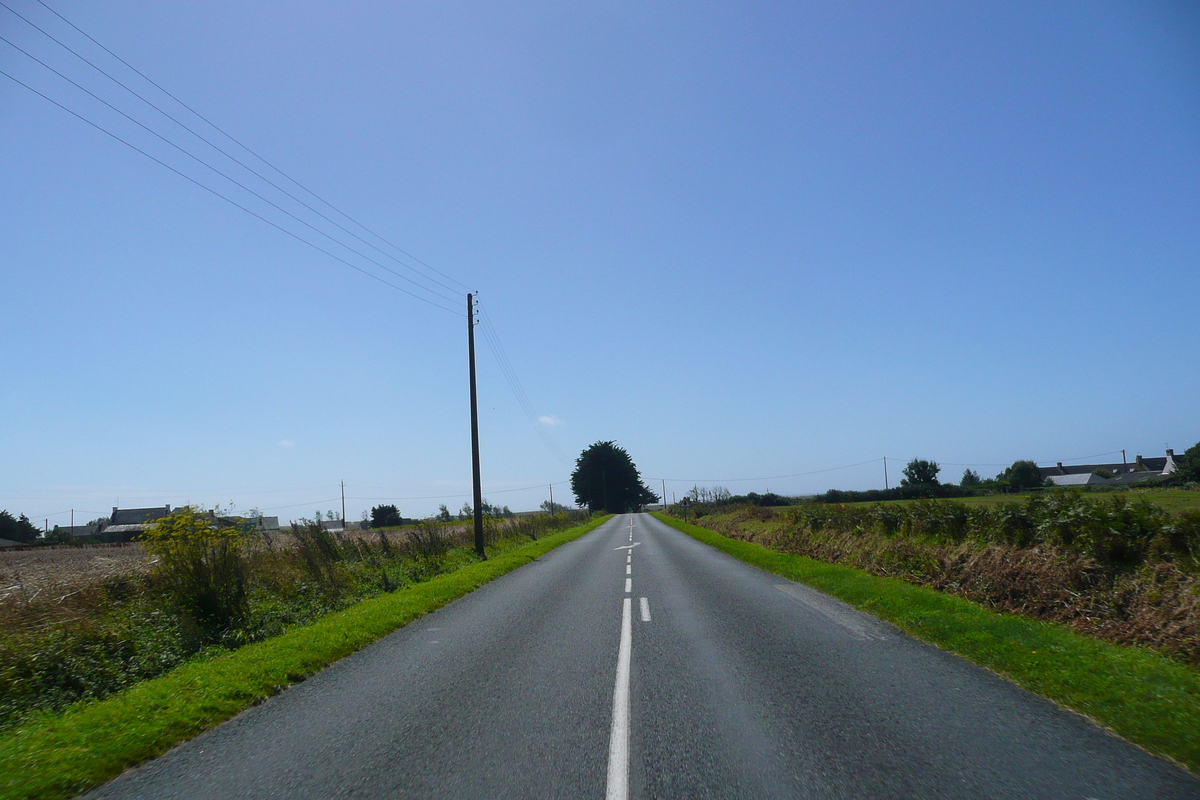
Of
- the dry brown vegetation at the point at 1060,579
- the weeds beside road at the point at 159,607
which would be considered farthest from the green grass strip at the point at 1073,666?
the weeds beside road at the point at 159,607

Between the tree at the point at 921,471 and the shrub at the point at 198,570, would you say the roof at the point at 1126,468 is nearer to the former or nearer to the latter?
the tree at the point at 921,471

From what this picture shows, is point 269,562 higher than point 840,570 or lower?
higher

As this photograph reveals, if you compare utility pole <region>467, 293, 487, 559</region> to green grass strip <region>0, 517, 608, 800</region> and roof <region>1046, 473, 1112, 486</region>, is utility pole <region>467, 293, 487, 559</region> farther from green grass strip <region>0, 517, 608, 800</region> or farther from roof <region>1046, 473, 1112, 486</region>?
roof <region>1046, 473, 1112, 486</region>

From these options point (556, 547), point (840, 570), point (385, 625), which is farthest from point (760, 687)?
point (556, 547)

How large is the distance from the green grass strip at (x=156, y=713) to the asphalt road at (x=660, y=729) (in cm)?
24

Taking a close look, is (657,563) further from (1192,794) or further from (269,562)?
(1192,794)

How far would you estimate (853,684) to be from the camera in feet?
21.9

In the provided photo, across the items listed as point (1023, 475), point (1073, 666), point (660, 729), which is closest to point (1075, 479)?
point (1023, 475)

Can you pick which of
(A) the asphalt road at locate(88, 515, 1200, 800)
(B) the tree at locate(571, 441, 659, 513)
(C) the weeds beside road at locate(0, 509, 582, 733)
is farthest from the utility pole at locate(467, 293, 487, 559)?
(B) the tree at locate(571, 441, 659, 513)

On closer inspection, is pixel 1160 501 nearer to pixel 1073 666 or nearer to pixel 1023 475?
pixel 1073 666

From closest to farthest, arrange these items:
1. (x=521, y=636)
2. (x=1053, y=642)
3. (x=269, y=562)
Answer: (x=1053, y=642)
(x=521, y=636)
(x=269, y=562)

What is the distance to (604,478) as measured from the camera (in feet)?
386

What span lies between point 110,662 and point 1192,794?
35.1 ft

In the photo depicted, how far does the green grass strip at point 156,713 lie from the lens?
4.88m
